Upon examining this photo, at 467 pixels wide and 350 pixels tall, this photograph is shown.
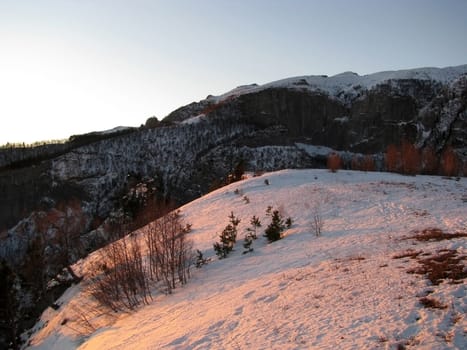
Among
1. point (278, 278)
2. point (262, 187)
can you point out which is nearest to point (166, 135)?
point (262, 187)

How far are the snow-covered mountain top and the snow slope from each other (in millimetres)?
122731

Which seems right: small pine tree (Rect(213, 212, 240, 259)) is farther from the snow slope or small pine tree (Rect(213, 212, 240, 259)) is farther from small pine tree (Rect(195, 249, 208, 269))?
small pine tree (Rect(195, 249, 208, 269))

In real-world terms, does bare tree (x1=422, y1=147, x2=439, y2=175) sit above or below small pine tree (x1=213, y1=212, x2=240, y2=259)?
below

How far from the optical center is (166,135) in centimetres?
11875

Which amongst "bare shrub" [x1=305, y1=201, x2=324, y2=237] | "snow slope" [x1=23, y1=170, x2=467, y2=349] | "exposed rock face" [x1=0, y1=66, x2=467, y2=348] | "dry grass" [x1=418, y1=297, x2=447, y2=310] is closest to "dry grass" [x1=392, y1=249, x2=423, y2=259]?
"snow slope" [x1=23, y1=170, x2=467, y2=349]

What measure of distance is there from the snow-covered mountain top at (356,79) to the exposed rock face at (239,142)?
55 centimetres

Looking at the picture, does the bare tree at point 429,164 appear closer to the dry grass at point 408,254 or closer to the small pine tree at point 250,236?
the small pine tree at point 250,236

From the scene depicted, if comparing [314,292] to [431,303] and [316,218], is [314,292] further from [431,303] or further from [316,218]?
[316,218]

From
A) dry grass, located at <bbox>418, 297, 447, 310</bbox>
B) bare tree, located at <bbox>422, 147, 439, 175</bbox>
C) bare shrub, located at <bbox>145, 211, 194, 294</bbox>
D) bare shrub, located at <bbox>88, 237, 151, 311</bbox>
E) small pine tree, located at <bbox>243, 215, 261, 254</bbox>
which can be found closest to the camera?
dry grass, located at <bbox>418, 297, 447, 310</bbox>

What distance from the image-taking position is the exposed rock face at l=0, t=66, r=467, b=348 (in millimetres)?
100062

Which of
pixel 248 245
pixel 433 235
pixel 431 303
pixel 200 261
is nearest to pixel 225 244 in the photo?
pixel 248 245

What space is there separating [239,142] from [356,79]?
67.7m

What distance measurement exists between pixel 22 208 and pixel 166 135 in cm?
4280

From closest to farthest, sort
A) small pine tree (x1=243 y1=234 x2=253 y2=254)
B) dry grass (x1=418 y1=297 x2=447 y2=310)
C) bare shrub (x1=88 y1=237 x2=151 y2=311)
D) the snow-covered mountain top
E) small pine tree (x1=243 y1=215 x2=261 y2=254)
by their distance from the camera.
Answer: dry grass (x1=418 y1=297 x2=447 y2=310)
bare shrub (x1=88 y1=237 x2=151 y2=311)
small pine tree (x1=243 y1=234 x2=253 y2=254)
small pine tree (x1=243 y1=215 x2=261 y2=254)
the snow-covered mountain top
